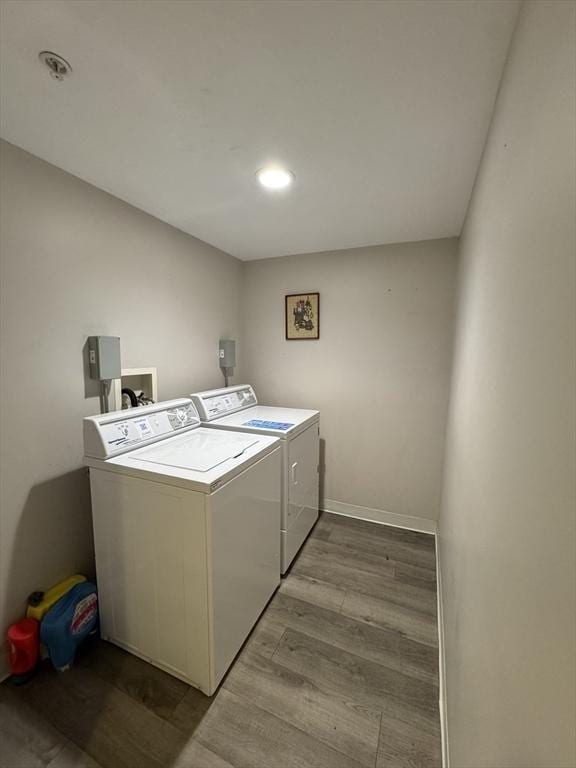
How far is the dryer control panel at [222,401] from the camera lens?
207cm

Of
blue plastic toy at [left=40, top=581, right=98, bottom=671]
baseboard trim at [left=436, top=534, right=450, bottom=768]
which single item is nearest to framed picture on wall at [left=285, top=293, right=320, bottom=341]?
baseboard trim at [left=436, top=534, right=450, bottom=768]

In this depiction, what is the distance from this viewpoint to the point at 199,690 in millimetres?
1280

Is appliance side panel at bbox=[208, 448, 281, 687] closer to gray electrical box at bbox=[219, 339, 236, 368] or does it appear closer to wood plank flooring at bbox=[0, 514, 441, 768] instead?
wood plank flooring at bbox=[0, 514, 441, 768]

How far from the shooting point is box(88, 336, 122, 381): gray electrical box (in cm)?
156

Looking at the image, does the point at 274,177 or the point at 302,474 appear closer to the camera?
the point at 274,177

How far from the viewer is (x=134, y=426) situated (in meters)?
1.55

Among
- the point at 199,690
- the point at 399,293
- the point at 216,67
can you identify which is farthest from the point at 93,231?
the point at 199,690

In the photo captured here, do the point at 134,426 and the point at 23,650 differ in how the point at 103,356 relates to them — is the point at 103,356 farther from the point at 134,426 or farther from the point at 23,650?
the point at 23,650

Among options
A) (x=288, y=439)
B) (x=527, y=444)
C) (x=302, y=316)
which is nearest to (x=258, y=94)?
(x=527, y=444)

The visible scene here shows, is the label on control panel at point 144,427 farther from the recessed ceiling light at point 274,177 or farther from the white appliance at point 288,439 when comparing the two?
the recessed ceiling light at point 274,177

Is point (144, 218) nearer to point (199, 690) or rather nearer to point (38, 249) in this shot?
point (38, 249)

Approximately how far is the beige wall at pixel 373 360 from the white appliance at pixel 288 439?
1.13ft

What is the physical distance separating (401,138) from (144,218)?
58.4 inches

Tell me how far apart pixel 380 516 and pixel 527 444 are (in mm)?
2304
